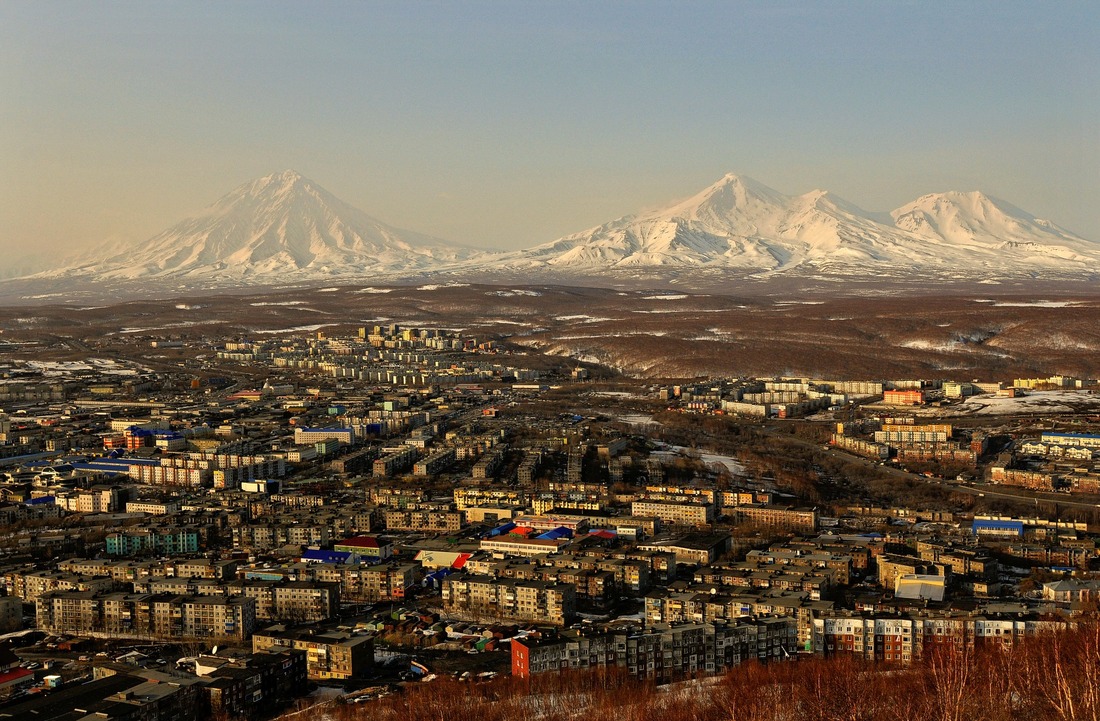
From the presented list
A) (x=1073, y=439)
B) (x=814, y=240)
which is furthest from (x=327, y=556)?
(x=814, y=240)

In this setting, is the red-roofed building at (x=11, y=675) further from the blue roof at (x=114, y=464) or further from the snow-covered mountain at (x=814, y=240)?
the snow-covered mountain at (x=814, y=240)

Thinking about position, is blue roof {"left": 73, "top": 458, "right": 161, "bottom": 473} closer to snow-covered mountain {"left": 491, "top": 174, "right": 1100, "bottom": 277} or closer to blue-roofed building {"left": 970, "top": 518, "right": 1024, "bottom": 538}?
blue-roofed building {"left": 970, "top": 518, "right": 1024, "bottom": 538}

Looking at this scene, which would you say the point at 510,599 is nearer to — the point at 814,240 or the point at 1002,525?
the point at 1002,525

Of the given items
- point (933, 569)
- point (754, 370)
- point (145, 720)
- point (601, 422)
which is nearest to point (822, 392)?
point (754, 370)

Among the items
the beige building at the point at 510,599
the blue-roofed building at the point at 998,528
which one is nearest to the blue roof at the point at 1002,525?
the blue-roofed building at the point at 998,528

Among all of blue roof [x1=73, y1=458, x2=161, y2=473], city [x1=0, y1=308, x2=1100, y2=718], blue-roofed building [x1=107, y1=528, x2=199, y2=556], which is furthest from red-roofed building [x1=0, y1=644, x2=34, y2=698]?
blue roof [x1=73, y1=458, x2=161, y2=473]

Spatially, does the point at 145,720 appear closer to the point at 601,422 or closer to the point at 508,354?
the point at 601,422
